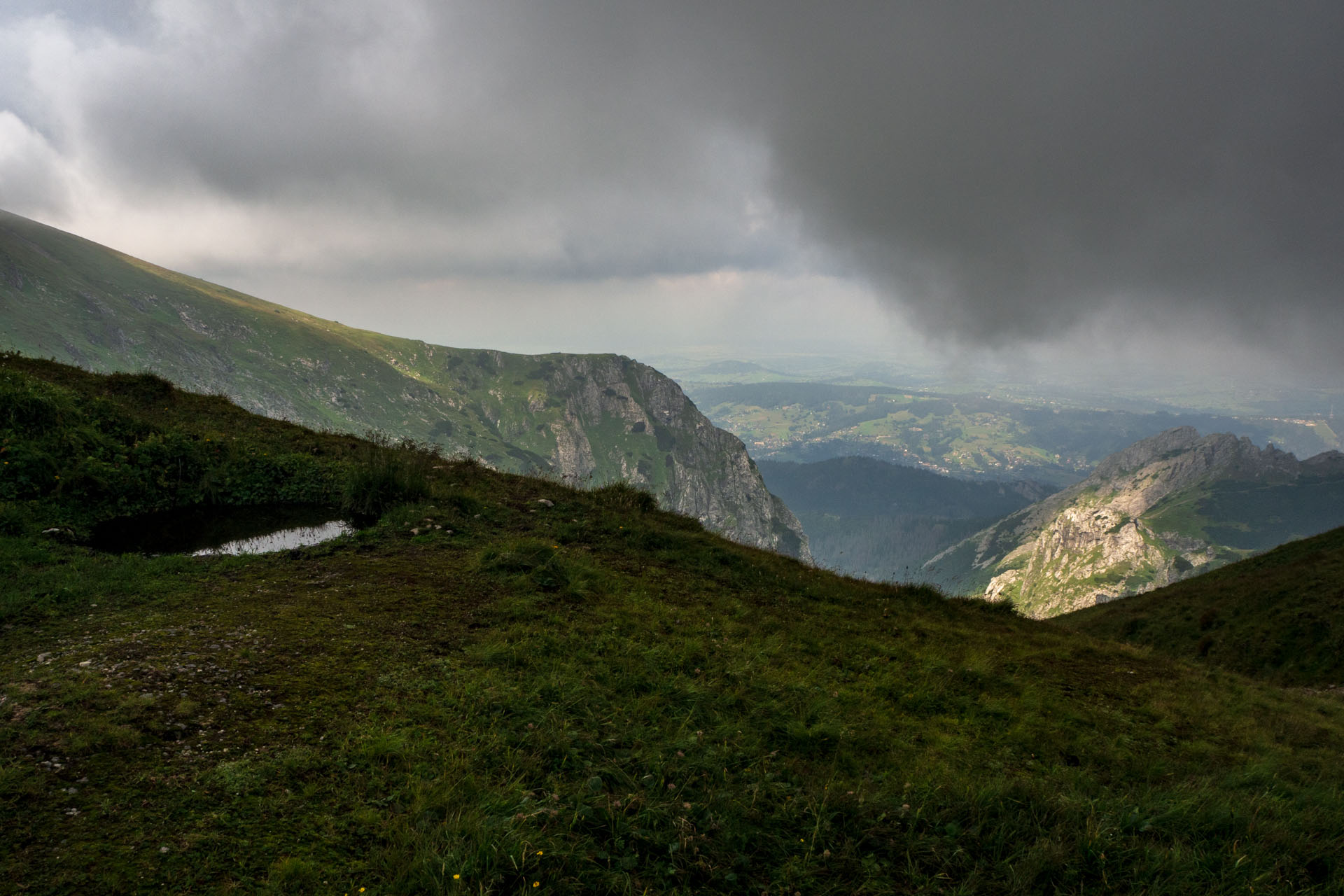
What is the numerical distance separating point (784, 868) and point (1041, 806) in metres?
2.92

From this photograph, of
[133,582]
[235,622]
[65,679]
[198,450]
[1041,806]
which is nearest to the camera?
[65,679]

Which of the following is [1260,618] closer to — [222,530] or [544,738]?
[544,738]

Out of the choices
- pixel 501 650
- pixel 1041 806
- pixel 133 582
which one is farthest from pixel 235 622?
pixel 1041 806

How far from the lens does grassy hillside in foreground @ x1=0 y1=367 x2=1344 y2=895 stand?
3.99 m

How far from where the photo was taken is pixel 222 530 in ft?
34.6

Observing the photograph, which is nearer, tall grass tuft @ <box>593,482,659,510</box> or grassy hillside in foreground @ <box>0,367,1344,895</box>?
grassy hillside in foreground @ <box>0,367,1344,895</box>

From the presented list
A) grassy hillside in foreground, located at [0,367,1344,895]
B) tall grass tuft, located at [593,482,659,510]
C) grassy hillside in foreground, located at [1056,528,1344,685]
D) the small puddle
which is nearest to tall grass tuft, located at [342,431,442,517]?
the small puddle

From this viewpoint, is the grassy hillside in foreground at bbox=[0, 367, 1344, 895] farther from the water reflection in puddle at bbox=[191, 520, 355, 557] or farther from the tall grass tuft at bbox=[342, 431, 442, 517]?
the tall grass tuft at bbox=[342, 431, 442, 517]

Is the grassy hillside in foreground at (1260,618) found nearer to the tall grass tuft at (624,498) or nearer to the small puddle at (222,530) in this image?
the tall grass tuft at (624,498)

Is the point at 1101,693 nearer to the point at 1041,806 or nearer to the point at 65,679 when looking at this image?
the point at 1041,806

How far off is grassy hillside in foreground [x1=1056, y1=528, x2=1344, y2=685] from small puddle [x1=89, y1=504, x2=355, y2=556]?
26.6 meters

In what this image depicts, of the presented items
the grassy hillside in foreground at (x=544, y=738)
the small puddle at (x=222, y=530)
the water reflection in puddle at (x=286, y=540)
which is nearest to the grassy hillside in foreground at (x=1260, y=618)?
the grassy hillside in foreground at (x=544, y=738)

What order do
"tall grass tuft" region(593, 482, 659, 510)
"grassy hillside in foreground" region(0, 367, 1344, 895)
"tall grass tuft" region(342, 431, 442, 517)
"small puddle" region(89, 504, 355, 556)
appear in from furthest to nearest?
"tall grass tuft" region(593, 482, 659, 510), "tall grass tuft" region(342, 431, 442, 517), "small puddle" region(89, 504, 355, 556), "grassy hillside in foreground" region(0, 367, 1344, 895)

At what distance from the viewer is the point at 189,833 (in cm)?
375
